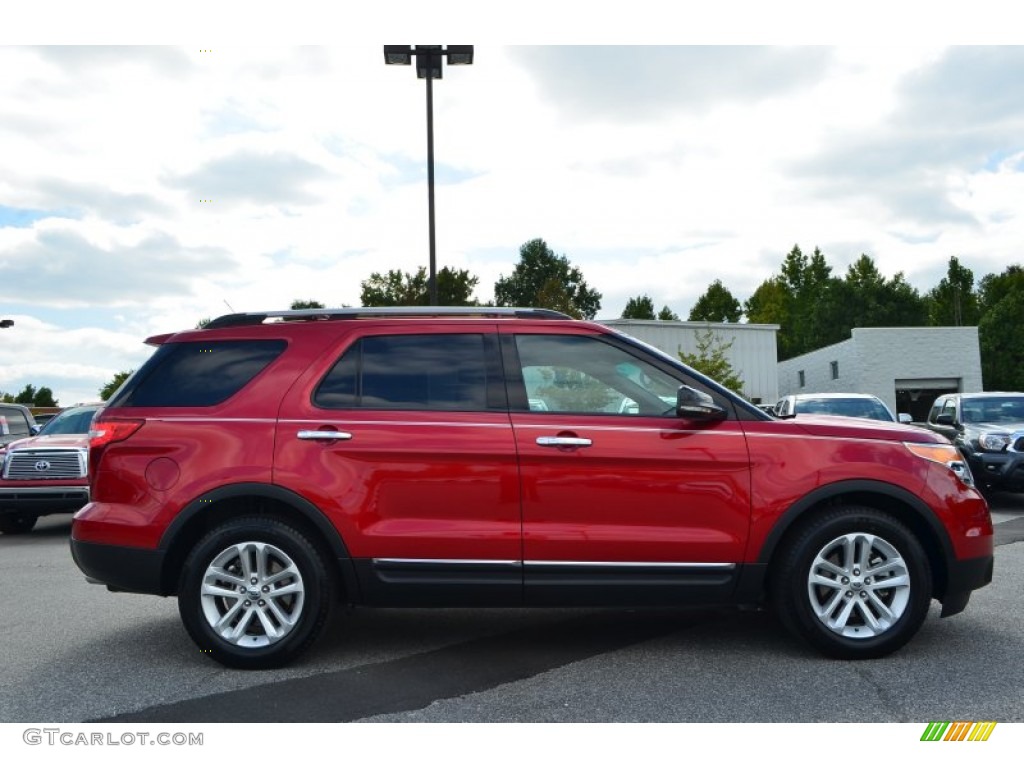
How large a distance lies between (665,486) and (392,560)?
57.9 inches

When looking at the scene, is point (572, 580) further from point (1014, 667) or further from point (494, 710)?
point (1014, 667)

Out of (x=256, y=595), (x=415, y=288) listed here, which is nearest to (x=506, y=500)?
(x=256, y=595)

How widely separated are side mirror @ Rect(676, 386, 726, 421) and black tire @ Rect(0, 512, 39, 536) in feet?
36.3

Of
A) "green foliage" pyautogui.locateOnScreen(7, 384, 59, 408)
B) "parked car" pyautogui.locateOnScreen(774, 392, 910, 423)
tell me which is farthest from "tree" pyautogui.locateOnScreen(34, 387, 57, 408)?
"parked car" pyautogui.locateOnScreen(774, 392, 910, 423)

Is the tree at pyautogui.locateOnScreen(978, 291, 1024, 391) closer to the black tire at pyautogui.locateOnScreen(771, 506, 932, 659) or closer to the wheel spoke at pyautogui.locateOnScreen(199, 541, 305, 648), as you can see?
the black tire at pyautogui.locateOnScreen(771, 506, 932, 659)

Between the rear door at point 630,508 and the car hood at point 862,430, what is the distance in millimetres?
449

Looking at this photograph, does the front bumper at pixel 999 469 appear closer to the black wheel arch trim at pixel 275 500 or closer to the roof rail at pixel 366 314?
the roof rail at pixel 366 314

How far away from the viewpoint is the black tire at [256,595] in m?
5.18

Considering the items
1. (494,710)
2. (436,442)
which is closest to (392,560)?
(436,442)

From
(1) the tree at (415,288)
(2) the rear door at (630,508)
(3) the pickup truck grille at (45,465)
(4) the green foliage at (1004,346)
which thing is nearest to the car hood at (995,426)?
(2) the rear door at (630,508)

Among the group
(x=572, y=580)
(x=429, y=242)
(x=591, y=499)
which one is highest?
(x=429, y=242)

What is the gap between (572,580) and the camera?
5.10 metres
